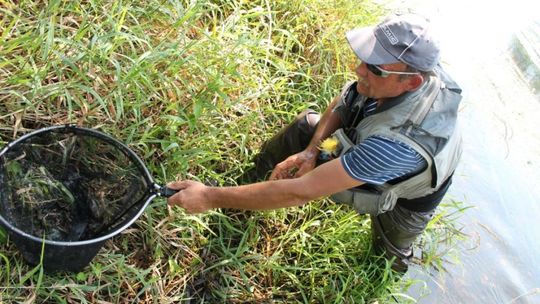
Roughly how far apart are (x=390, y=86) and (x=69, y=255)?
1.42m

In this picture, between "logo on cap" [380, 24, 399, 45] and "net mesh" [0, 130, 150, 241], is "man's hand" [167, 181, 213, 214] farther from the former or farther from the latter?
"logo on cap" [380, 24, 399, 45]

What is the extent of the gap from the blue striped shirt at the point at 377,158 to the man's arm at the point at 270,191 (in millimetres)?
42

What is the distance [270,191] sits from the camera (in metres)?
2.19

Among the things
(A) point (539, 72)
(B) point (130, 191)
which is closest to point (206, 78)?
(B) point (130, 191)

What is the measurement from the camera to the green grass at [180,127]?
2254 mm

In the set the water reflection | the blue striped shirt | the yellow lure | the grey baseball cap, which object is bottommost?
the water reflection

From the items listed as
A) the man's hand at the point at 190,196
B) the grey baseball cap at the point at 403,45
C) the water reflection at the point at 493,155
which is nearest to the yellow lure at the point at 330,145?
the grey baseball cap at the point at 403,45

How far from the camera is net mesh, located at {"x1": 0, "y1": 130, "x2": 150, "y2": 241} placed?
2.11 m

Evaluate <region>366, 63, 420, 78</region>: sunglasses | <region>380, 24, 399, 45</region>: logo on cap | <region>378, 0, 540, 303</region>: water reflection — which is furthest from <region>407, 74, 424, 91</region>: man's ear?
<region>378, 0, 540, 303</region>: water reflection

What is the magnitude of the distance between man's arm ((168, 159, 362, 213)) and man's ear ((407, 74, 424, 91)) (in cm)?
45

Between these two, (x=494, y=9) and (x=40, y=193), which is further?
(x=494, y=9)

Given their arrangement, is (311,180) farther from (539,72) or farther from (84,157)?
(539,72)

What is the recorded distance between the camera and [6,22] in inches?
95.3

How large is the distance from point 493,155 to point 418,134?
7.82ft
